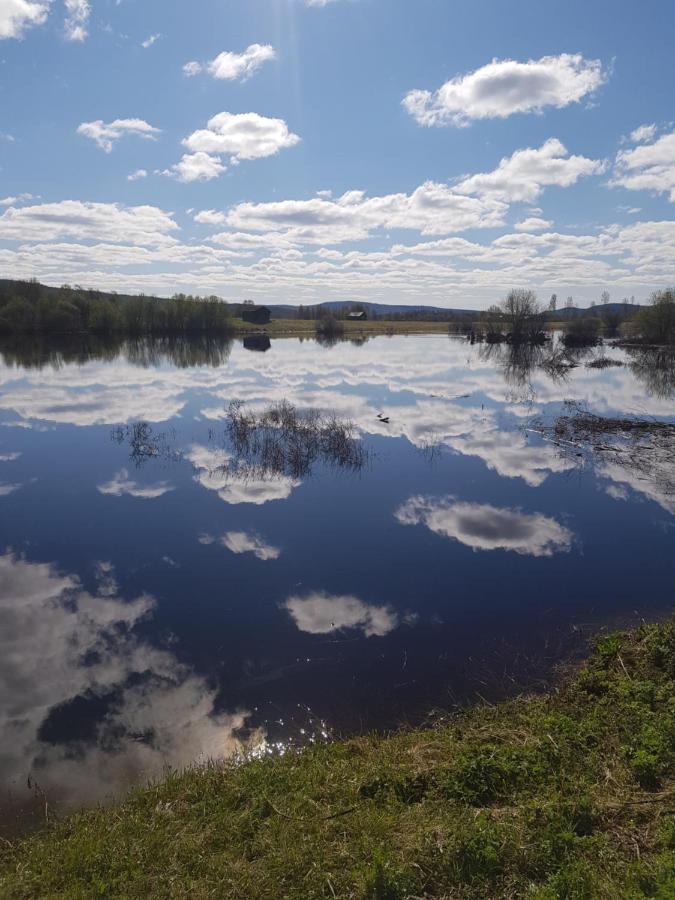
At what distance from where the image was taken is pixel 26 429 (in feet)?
101

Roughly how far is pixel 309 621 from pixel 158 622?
3443 mm

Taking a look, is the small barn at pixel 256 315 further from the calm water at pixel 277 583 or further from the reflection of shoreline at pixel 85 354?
the calm water at pixel 277 583

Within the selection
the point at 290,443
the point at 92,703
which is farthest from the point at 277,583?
the point at 290,443

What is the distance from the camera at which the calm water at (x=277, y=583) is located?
9047 mm

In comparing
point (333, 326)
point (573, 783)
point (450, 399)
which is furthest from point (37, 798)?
point (333, 326)

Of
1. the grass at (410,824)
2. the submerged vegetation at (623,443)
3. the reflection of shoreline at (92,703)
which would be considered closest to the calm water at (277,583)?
the reflection of shoreline at (92,703)

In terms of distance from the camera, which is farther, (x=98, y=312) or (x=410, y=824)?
(x=98, y=312)

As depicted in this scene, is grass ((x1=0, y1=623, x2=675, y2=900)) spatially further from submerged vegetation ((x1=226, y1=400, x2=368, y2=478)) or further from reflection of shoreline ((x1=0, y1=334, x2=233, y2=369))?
reflection of shoreline ((x1=0, y1=334, x2=233, y2=369))

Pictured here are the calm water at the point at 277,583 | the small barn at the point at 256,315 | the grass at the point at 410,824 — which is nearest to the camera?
the grass at the point at 410,824

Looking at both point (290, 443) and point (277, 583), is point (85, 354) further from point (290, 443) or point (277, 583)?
point (277, 583)

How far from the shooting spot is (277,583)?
13.9m

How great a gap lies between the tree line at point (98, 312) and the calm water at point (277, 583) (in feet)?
290

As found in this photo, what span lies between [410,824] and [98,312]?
125 metres

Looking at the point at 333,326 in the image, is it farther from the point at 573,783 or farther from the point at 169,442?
the point at 573,783
